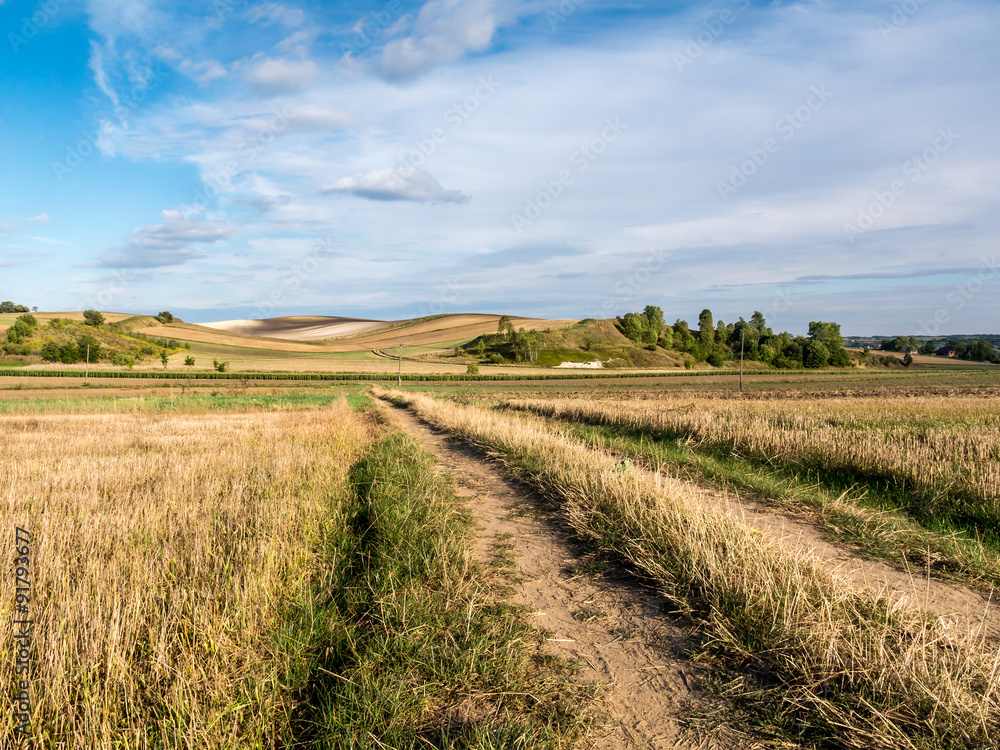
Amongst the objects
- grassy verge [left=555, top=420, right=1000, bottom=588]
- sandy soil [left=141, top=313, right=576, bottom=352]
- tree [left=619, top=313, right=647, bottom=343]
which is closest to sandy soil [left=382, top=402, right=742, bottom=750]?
grassy verge [left=555, top=420, right=1000, bottom=588]

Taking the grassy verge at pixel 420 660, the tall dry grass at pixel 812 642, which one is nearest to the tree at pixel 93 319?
the grassy verge at pixel 420 660

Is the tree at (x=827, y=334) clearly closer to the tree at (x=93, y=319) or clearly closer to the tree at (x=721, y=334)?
the tree at (x=721, y=334)

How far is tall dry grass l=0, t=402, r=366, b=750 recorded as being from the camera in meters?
3.47

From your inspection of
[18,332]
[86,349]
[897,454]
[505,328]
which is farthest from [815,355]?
[18,332]

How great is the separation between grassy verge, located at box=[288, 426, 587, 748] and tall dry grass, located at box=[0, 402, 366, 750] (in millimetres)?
325

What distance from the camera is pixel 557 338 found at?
136 meters

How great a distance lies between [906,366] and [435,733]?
159296 millimetres

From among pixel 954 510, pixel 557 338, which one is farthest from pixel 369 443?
pixel 557 338

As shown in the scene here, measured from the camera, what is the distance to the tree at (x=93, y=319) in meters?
112

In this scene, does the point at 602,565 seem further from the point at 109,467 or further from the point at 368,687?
the point at 109,467

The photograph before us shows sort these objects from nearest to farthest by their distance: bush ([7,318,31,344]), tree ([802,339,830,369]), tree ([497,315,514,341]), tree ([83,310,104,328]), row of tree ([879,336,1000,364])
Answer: bush ([7,318,31,344]) < tree ([83,310,104,328]) < tree ([802,339,830,369]) < tree ([497,315,514,341]) < row of tree ([879,336,1000,364])

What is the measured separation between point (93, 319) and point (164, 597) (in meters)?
138

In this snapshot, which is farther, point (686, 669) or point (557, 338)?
point (557, 338)

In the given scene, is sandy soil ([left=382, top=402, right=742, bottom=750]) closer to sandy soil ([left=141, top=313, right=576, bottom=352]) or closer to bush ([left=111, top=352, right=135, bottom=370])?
bush ([left=111, top=352, right=135, bottom=370])
